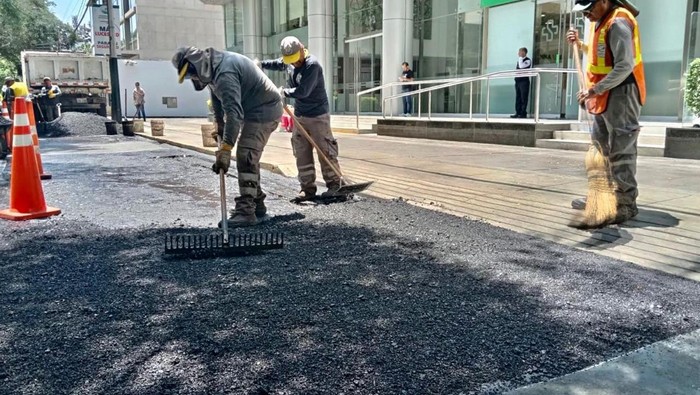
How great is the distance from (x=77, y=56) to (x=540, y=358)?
875 inches

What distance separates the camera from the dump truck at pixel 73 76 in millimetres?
19891

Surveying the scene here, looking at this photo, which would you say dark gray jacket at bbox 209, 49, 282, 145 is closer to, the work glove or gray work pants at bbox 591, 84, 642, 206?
the work glove

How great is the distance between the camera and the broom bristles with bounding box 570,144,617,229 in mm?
4422

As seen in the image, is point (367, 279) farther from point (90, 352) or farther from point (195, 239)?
point (90, 352)

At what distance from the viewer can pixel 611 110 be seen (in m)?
4.52

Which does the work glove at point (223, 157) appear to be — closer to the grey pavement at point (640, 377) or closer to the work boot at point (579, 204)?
the grey pavement at point (640, 377)

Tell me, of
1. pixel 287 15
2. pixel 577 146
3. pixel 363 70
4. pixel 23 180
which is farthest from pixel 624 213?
pixel 287 15

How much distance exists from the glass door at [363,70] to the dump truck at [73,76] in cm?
961

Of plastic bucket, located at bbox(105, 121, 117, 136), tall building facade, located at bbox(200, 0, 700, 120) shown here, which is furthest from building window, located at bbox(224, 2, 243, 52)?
plastic bucket, located at bbox(105, 121, 117, 136)

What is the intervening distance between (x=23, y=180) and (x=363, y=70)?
707 inches

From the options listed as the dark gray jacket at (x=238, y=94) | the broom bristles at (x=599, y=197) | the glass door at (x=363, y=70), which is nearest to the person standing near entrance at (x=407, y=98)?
the glass door at (x=363, y=70)

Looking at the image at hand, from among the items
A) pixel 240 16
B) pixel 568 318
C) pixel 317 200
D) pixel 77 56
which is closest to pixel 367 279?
pixel 568 318

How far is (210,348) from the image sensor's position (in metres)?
2.49

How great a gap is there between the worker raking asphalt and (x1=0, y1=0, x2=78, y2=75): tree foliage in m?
26.1
